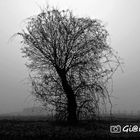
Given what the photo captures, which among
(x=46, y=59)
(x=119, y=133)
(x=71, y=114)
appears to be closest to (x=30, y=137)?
(x=119, y=133)

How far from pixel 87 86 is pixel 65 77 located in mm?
1520

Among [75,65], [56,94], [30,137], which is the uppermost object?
[75,65]

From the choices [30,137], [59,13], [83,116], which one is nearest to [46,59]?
[59,13]

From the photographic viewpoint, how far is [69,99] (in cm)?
1795

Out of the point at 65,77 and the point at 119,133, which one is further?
the point at 65,77

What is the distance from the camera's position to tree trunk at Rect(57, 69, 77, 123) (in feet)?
58.6

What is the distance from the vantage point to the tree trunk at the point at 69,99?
58.6 ft

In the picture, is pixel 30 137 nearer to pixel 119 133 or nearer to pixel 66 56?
pixel 119 133

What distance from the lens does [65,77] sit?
17.8 metres

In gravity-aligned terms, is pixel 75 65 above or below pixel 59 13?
below

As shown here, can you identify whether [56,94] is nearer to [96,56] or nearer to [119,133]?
[96,56]

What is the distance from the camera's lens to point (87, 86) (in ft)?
57.8

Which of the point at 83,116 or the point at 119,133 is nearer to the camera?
the point at 119,133

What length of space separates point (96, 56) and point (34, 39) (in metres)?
4.23
